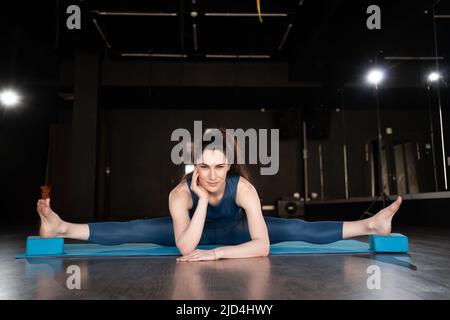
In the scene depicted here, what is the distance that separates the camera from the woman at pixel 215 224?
171 centimetres

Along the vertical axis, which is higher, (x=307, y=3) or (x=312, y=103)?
(x=307, y=3)

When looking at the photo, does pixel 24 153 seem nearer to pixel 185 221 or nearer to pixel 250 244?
pixel 185 221

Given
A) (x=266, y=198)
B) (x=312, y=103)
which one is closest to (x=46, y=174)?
(x=266, y=198)

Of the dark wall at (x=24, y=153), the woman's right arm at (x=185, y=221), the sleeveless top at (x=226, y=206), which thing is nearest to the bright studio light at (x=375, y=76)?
the sleeveless top at (x=226, y=206)

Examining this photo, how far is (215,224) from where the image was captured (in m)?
2.10

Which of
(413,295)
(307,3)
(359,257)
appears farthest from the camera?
(307,3)

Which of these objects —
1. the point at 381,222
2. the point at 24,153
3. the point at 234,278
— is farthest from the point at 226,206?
the point at 24,153

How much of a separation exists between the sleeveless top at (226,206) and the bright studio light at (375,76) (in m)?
5.00

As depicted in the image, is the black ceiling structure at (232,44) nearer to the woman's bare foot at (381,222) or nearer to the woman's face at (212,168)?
the woman's bare foot at (381,222)

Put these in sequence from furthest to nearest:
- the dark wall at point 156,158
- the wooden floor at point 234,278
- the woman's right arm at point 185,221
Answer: the dark wall at point 156,158
the woman's right arm at point 185,221
the wooden floor at point 234,278

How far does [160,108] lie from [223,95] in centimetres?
170

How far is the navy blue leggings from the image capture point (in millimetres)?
2104

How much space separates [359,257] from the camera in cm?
186
